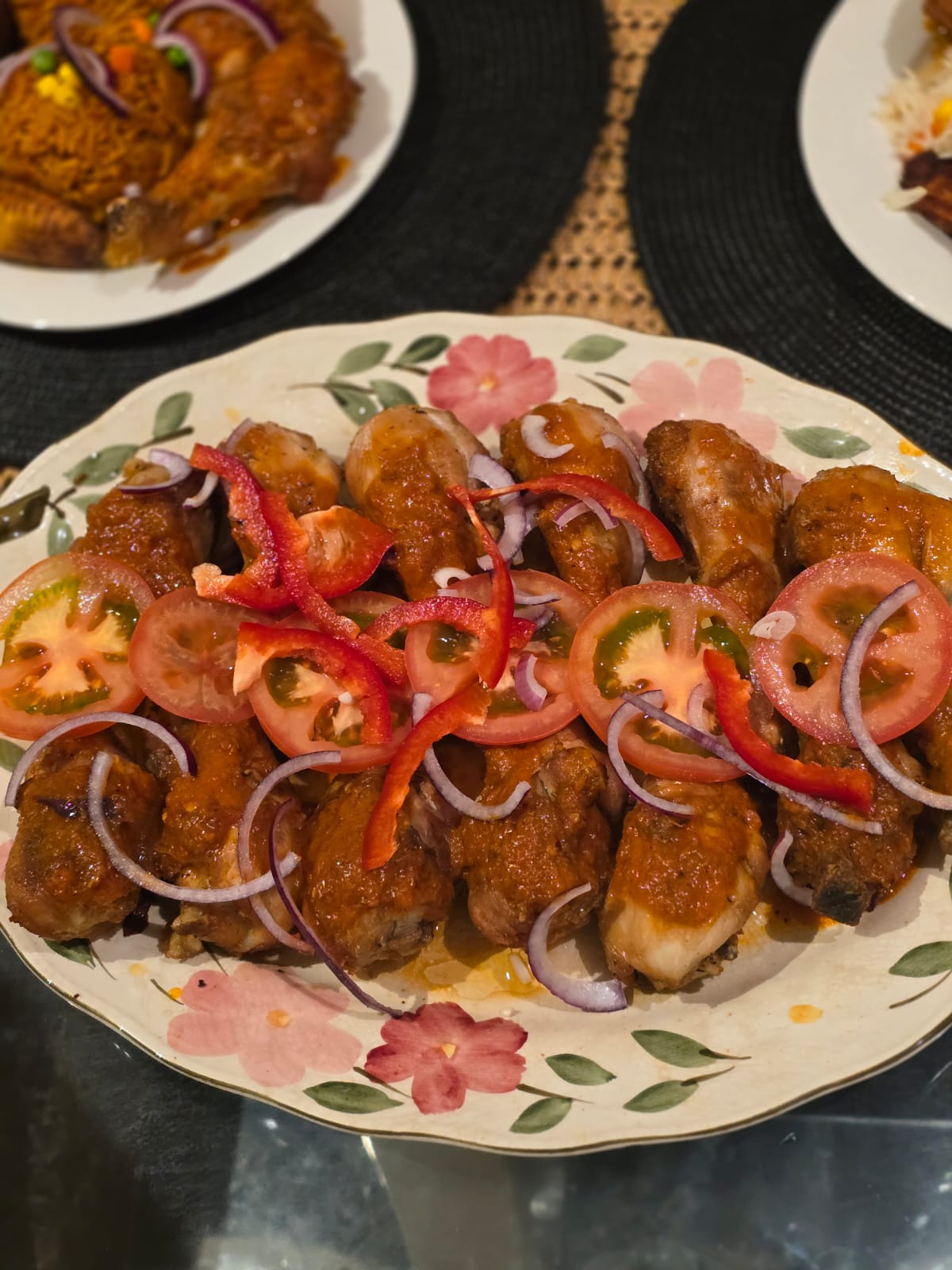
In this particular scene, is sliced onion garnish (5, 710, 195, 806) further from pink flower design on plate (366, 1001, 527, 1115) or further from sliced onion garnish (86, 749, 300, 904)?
pink flower design on plate (366, 1001, 527, 1115)

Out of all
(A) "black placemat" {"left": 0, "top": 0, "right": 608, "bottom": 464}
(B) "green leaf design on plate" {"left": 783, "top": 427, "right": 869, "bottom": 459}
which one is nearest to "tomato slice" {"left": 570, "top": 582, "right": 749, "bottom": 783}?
(B) "green leaf design on plate" {"left": 783, "top": 427, "right": 869, "bottom": 459}

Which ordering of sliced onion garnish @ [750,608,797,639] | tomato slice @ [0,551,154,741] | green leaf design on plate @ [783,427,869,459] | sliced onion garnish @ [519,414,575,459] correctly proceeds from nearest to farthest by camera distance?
1. sliced onion garnish @ [750,608,797,639]
2. tomato slice @ [0,551,154,741]
3. sliced onion garnish @ [519,414,575,459]
4. green leaf design on plate @ [783,427,869,459]

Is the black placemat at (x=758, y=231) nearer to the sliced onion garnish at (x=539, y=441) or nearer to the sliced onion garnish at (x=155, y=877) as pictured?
the sliced onion garnish at (x=539, y=441)

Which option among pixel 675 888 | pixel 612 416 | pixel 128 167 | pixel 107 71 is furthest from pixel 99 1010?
pixel 107 71

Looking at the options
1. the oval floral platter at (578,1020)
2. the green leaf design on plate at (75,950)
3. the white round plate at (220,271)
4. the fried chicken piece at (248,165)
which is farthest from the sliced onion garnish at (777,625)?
the fried chicken piece at (248,165)

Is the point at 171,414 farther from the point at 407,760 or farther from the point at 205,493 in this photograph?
the point at 407,760

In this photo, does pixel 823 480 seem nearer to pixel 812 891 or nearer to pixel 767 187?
pixel 812 891
